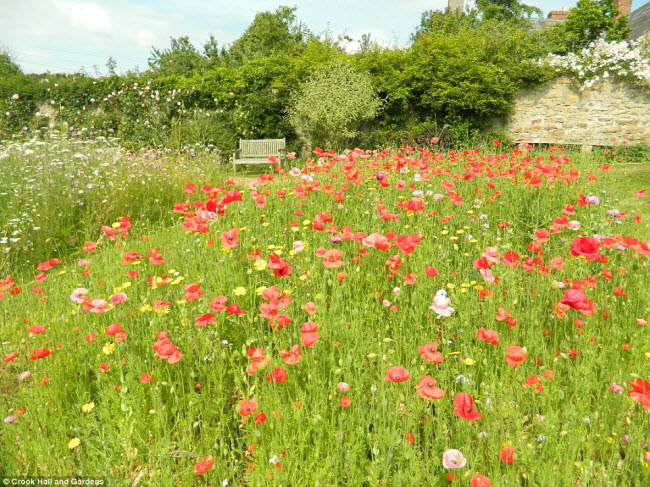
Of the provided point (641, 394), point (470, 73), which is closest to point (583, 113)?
point (470, 73)

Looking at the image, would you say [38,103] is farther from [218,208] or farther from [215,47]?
[215,47]

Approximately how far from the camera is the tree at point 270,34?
30141mm

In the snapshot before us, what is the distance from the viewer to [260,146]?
463 inches

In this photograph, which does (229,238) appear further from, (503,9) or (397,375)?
(503,9)

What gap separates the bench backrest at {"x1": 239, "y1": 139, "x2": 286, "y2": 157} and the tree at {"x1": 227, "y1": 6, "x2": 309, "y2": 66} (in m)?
20.1

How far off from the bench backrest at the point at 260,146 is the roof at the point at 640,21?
63.7ft

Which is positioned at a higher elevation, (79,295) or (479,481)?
(79,295)

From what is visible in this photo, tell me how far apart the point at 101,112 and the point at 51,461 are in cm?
1503

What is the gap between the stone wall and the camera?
12.0 m

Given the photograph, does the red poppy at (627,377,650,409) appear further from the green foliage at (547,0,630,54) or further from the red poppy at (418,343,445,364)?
the green foliage at (547,0,630,54)

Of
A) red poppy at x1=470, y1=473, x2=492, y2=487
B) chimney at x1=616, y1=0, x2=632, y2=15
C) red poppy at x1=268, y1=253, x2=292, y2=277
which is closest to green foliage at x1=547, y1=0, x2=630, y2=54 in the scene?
chimney at x1=616, y1=0, x2=632, y2=15

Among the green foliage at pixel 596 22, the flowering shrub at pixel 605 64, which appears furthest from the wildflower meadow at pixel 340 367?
the green foliage at pixel 596 22

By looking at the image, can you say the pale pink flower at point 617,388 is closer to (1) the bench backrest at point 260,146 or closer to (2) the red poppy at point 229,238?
(2) the red poppy at point 229,238

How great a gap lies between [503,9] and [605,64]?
26613 mm
